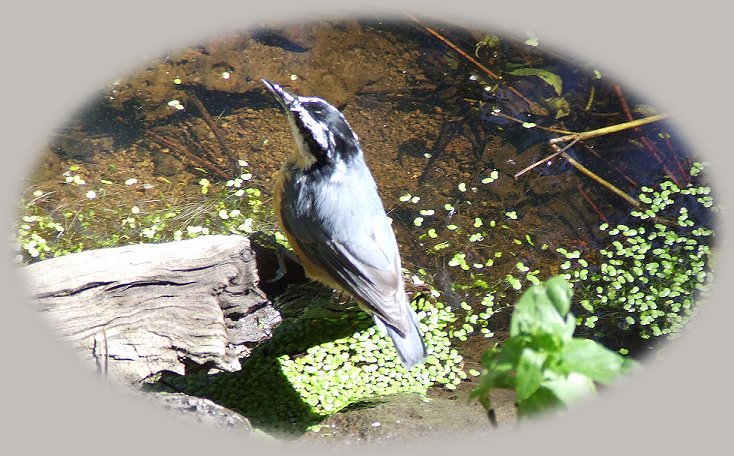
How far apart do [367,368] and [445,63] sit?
2889 mm

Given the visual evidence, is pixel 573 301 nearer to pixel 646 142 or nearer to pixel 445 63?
pixel 646 142

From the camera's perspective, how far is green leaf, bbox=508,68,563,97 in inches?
231

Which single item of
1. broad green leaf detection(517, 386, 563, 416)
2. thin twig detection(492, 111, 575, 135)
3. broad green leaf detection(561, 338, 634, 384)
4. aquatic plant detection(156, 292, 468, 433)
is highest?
broad green leaf detection(561, 338, 634, 384)

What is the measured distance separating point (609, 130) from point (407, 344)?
275 centimetres

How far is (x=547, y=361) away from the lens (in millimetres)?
1958

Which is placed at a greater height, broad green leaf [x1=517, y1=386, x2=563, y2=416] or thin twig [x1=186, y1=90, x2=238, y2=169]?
broad green leaf [x1=517, y1=386, x2=563, y2=416]

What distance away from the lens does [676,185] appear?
514 centimetres

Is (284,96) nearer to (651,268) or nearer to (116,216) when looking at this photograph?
(116,216)

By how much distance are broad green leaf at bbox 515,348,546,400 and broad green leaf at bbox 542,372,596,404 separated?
0.14ft

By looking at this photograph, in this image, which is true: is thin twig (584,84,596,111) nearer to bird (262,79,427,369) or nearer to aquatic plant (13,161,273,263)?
bird (262,79,427,369)

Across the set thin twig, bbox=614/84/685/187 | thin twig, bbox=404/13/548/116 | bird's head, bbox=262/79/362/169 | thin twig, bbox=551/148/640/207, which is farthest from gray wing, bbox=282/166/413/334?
thin twig, bbox=614/84/685/187

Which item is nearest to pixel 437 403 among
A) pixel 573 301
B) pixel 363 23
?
pixel 573 301

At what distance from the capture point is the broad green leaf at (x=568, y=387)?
1.94 meters

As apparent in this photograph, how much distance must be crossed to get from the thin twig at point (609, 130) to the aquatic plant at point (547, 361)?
3.58 metres
